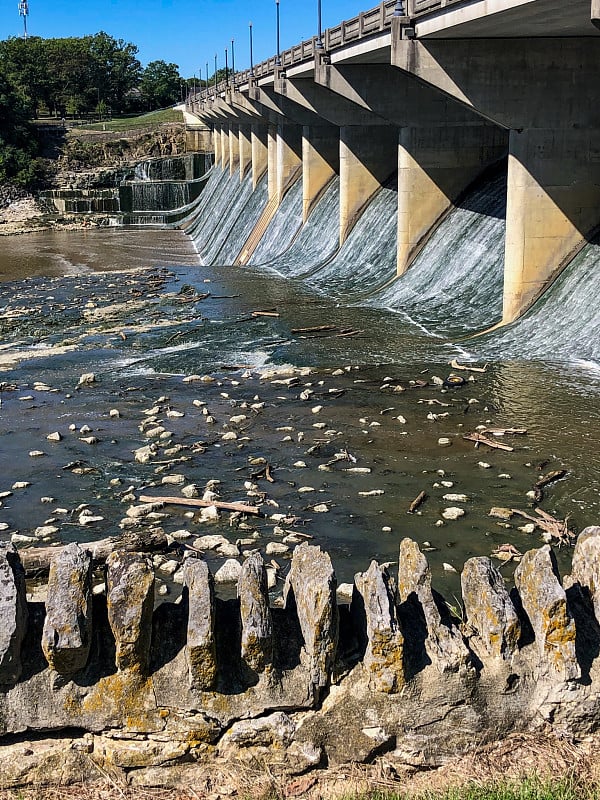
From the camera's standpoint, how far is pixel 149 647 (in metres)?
5.51

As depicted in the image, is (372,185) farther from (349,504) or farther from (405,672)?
(405,672)

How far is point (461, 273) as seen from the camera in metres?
25.3

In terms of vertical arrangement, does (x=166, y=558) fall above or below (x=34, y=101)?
below

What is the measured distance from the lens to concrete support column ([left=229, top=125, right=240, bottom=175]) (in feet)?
219

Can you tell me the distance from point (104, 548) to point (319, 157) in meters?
32.8

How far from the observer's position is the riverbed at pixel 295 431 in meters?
11.0

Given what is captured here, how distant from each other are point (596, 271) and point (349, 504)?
11.4m

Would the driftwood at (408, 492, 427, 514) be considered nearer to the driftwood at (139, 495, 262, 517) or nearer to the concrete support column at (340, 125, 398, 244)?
the driftwood at (139, 495, 262, 517)

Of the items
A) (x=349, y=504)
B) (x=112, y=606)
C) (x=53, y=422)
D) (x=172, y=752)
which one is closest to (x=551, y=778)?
(x=172, y=752)

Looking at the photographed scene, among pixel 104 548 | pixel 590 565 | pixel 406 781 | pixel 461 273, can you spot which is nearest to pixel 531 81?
pixel 461 273

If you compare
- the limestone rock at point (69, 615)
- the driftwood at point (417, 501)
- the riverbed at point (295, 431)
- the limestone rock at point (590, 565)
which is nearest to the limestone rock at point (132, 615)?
the limestone rock at point (69, 615)

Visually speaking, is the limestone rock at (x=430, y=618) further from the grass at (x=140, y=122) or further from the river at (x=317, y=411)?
the grass at (x=140, y=122)

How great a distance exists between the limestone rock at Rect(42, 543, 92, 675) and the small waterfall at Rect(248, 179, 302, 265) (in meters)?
33.4

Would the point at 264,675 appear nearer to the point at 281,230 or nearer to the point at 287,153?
the point at 281,230
